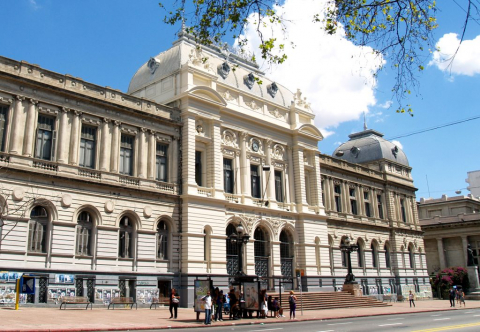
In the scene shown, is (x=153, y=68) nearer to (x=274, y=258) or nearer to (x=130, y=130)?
(x=130, y=130)

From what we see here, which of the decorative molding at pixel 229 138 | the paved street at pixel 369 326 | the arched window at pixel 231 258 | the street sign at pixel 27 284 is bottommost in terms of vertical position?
the paved street at pixel 369 326

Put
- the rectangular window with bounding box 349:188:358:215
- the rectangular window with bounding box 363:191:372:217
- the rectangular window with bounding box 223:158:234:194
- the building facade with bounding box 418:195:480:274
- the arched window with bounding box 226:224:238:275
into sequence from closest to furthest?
1. the arched window with bounding box 226:224:238:275
2. the rectangular window with bounding box 223:158:234:194
3. the rectangular window with bounding box 349:188:358:215
4. the rectangular window with bounding box 363:191:372:217
5. the building facade with bounding box 418:195:480:274

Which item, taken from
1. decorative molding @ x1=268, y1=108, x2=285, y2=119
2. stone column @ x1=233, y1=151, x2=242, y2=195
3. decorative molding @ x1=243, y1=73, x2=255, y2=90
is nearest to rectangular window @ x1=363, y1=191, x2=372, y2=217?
decorative molding @ x1=268, y1=108, x2=285, y2=119

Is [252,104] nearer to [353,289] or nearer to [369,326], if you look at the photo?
[353,289]

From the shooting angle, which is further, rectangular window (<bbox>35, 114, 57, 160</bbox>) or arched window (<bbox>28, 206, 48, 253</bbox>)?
rectangular window (<bbox>35, 114, 57, 160</bbox>)

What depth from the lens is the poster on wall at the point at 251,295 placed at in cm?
2658

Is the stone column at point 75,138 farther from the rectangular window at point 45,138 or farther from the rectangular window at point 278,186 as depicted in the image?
the rectangular window at point 278,186

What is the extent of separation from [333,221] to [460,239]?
32.6 metres

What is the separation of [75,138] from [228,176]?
527 inches

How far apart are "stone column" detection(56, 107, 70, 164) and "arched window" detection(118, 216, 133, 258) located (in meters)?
5.68

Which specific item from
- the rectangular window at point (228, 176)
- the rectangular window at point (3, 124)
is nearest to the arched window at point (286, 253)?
the rectangular window at point (228, 176)

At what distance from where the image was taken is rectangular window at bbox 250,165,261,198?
4188 cm

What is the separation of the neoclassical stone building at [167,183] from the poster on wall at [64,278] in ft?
0.38

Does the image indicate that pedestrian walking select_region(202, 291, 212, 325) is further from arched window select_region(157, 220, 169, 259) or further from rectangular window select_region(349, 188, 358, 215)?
rectangular window select_region(349, 188, 358, 215)
